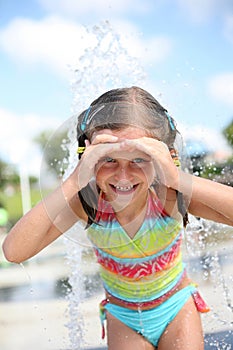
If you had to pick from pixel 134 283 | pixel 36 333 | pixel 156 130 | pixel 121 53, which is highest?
pixel 121 53

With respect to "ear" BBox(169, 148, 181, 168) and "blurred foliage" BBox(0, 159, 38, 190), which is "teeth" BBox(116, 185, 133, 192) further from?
"blurred foliage" BBox(0, 159, 38, 190)

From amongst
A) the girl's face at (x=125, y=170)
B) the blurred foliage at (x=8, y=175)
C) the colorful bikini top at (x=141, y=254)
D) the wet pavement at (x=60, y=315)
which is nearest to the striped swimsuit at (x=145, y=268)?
the colorful bikini top at (x=141, y=254)

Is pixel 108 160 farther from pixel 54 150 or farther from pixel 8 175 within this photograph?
pixel 8 175

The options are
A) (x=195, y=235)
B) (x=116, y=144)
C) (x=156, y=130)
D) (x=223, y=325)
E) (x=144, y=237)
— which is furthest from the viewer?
(x=195, y=235)

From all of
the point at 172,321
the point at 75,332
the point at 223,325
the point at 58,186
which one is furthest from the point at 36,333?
the point at 58,186

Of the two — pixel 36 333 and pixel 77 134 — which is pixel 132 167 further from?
pixel 36 333

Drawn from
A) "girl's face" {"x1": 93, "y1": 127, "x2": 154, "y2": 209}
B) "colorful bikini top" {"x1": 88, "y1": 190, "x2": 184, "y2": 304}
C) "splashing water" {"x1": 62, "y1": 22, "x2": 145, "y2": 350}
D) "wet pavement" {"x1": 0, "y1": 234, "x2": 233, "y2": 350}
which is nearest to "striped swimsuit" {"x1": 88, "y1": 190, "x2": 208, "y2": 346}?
"colorful bikini top" {"x1": 88, "y1": 190, "x2": 184, "y2": 304}

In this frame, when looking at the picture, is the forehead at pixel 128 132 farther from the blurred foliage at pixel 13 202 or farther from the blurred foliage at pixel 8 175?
the blurred foliage at pixel 8 175

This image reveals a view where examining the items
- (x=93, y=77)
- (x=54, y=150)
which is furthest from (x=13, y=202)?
(x=54, y=150)

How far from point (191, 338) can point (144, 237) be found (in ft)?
1.17

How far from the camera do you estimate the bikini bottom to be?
2184mm

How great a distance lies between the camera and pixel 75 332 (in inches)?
132

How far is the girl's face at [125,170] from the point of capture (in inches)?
70.4

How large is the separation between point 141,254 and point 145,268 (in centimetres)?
6
